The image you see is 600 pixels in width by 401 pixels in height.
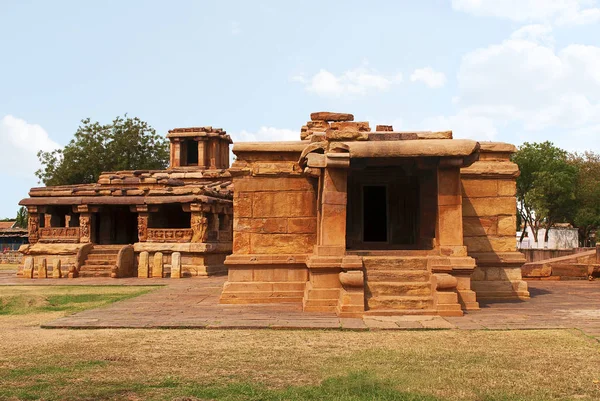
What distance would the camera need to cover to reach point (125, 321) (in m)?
9.91

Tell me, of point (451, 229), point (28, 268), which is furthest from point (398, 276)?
point (28, 268)

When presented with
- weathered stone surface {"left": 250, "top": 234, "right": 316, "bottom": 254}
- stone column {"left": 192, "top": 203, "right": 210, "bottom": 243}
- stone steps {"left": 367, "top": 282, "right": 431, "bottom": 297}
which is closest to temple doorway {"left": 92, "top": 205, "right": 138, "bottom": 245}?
stone column {"left": 192, "top": 203, "right": 210, "bottom": 243}

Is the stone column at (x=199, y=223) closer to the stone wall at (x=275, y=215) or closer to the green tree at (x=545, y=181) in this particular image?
the stone wall at (x=275, y=215)

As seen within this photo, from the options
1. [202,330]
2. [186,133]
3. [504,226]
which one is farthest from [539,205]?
[202,330]

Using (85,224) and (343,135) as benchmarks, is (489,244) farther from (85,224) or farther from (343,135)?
(85,224)

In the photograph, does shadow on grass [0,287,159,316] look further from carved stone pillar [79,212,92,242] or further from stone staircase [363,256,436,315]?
carved stone pillar [79,212,92,242]

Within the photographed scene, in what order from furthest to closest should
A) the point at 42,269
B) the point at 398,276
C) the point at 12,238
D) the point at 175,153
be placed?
the point at 12,238 → the point at 175,153 → the point at 42,269 → the point at 398,276

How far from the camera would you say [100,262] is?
77.8 ft

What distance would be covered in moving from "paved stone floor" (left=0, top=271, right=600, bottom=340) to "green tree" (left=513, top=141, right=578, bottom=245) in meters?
29.4

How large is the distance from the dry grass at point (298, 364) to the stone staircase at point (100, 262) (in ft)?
47.4

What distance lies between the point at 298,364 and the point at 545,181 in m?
37.9

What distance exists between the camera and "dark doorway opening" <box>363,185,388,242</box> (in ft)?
45.7

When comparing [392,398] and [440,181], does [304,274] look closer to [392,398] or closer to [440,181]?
[440,181]

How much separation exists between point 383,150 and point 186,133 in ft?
99.1
